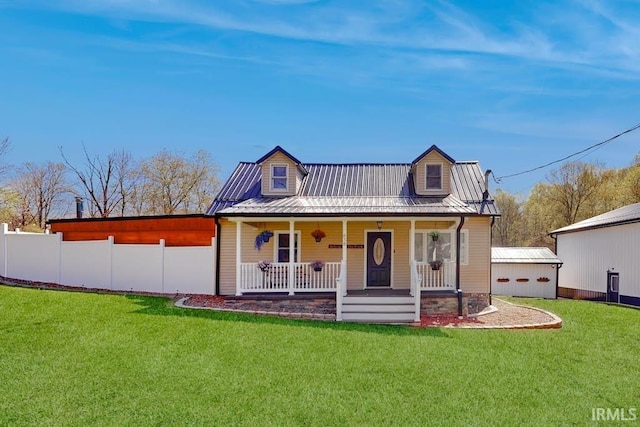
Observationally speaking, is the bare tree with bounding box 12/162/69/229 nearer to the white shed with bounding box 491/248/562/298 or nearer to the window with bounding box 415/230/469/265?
the window with bounding box 415/230/469/265

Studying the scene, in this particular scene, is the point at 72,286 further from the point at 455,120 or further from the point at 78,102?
the point at 455,120

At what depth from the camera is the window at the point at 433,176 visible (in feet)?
48.8

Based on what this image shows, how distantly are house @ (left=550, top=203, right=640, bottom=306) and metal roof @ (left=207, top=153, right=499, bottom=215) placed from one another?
7686 mm

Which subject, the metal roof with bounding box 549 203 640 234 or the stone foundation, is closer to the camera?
the stone foundation

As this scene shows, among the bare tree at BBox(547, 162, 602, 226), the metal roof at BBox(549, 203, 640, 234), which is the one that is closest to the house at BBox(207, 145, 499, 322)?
the metal roof at BBox(549, 203, 640, 234)

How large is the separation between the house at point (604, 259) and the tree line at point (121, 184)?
23.9 meters

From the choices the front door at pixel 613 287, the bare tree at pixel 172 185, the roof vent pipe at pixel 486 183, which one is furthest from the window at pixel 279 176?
the bare tree at pixel 172 185

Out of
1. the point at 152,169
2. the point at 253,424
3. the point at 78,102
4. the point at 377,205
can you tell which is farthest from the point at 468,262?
the point at 152,169

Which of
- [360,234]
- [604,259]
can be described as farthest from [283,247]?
[604,259]

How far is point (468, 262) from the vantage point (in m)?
Result: 14.1

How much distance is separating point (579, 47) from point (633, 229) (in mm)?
8431

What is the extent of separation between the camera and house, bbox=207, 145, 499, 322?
1281cm

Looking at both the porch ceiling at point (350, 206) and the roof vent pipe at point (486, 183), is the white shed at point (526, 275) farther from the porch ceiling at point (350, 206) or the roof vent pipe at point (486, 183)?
the porch ceiling at point (350, 206)

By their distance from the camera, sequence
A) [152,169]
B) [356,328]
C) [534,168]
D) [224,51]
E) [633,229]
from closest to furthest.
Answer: [356,328] → [224,51] → [633,229] → [534,168] → [152,169]
